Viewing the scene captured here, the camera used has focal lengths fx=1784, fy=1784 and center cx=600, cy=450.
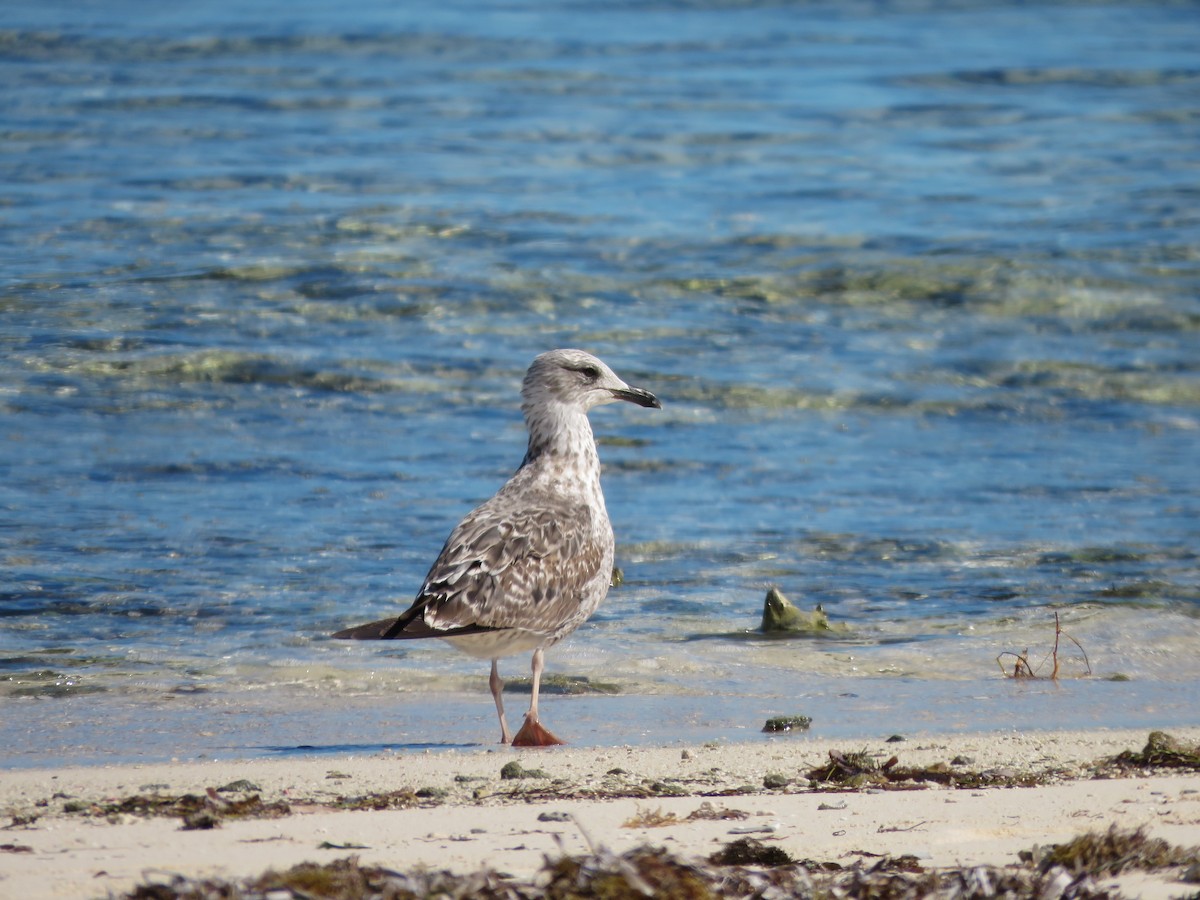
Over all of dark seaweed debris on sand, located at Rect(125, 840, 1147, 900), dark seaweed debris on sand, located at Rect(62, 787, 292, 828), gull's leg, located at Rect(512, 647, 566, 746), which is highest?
dark seaweed debris on sand, located at Rect(125, 840, 1147, 900)

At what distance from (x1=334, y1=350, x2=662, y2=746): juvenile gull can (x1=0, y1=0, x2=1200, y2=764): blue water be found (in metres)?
0.35

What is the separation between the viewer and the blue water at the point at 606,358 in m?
7.14

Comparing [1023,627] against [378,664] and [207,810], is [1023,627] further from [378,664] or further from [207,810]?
[207,810]

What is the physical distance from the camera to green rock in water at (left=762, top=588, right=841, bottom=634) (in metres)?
7.58

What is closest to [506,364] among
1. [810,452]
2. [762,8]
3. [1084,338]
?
[810,452]

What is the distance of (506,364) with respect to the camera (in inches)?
505

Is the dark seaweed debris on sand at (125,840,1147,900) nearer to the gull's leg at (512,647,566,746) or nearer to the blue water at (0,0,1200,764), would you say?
the gull's leg at (512,647,566,746)

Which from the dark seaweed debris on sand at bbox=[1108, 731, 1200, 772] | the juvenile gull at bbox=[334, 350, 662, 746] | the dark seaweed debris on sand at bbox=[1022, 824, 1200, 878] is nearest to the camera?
the dark seaweed debris on sand at bbox=[1022, 824, 1200, 878]

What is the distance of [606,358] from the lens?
1302 centimetres

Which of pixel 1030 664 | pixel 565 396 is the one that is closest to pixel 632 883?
pixel 565 396

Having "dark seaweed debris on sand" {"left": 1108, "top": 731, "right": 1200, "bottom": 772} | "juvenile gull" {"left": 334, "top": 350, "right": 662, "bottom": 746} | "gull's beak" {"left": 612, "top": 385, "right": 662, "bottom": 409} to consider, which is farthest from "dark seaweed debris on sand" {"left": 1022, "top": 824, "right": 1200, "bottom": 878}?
"gull's beak" {"left": 612, "top": 385, "right": 662, "bottom": 409}

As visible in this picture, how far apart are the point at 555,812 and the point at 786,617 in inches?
121

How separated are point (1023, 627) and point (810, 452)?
3516 mm

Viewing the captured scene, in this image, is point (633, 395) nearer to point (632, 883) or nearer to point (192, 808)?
point (192, 808)
